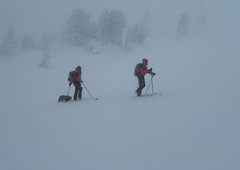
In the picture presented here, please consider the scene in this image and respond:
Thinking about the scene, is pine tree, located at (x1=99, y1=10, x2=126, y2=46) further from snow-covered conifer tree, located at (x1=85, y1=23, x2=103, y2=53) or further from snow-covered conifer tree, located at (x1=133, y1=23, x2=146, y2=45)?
snow-covered conifer tree, located at (x1=85, y1=23, x2=103, y2=53)

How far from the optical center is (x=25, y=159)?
2.29m

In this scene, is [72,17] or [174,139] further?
[72,17]

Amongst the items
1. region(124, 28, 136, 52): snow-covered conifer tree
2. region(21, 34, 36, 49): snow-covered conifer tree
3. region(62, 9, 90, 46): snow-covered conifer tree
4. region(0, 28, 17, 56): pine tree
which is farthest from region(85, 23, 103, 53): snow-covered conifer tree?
region(21, 34, 36, 49): snow-covered conifer tree

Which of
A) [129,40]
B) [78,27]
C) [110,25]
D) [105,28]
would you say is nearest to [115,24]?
[110,25]

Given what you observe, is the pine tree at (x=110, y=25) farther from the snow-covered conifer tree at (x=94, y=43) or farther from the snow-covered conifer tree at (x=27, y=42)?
the snow-covered conifer tree at (x=27, y=42)

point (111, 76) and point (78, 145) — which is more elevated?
point (111, 76)

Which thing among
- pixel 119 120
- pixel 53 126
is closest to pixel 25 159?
pixel 53 126

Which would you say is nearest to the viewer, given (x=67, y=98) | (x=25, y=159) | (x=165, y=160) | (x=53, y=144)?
(x=165, y=160)

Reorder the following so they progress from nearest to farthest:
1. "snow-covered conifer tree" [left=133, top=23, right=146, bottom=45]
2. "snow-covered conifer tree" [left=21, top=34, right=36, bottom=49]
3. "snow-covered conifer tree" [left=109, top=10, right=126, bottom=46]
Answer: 1. "snow-covered conifer tree" [left=133, top=23, right=146, bottom=45]
2. "snow-covered conifer tree" [left=109, top=10, right=126, bottom=46]
3. "snow-covered conifer tree" [left=21, top=34, right=36, bottom=49]

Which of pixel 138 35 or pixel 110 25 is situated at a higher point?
pixel 110 25

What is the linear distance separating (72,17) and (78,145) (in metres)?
32.7

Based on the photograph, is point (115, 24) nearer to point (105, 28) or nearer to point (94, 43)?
point (105, 28)

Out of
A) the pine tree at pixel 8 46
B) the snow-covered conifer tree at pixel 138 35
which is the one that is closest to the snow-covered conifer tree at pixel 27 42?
the pine tree at pixel 8 46

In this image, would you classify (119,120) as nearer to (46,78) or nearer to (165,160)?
(165,160)
